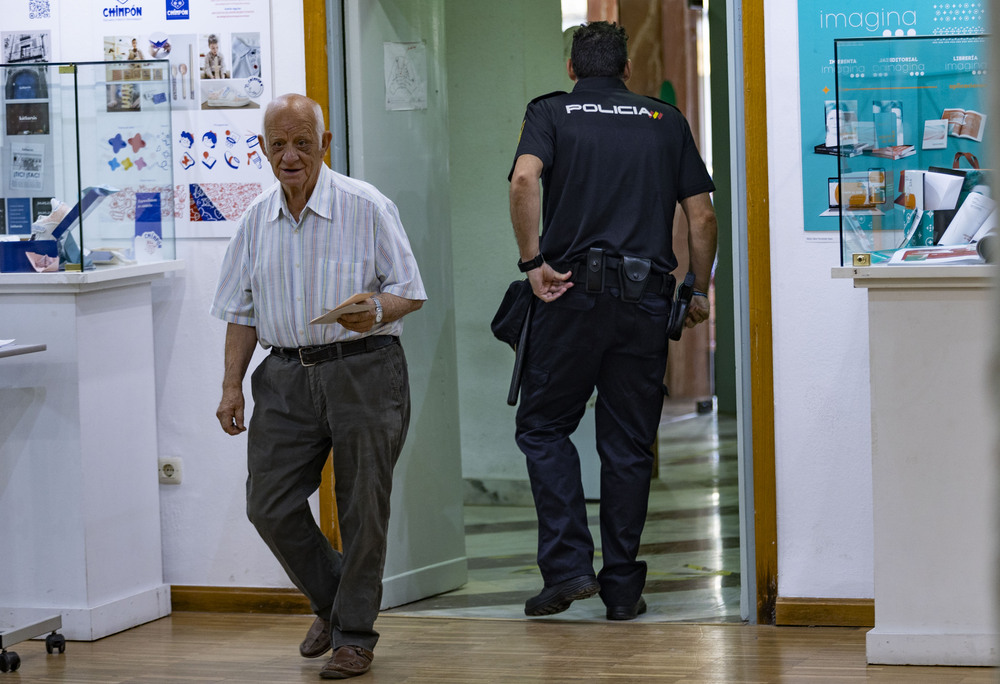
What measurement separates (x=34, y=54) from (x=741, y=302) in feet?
7.95

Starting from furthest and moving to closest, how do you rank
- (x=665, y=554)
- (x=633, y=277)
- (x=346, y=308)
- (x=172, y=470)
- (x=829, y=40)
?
(x=665, y=554) → (x=172, y=470) → (x=633, y=277) → (x=829, y=40) → (x=346, y=308)

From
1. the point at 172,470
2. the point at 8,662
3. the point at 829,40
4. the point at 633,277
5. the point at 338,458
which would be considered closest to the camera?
the point at 338,458

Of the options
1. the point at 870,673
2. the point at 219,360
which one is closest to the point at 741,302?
the point at 870,673

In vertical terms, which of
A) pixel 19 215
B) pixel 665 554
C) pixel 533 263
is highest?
pixel 19 215

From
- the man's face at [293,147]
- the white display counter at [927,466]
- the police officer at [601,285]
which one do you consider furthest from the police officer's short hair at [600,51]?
the white display counter at [927,466]

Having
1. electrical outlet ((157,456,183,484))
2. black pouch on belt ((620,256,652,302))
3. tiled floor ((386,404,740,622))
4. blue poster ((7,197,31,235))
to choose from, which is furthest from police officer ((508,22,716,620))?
blue poster ((7,197,31,235))

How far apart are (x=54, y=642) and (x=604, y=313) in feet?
6.01

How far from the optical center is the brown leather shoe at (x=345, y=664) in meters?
3.58

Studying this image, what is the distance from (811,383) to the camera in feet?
13.2

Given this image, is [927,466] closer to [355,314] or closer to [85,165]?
[355,314]

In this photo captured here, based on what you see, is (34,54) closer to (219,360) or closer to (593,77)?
(219,360)

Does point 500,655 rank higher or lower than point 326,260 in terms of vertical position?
lower

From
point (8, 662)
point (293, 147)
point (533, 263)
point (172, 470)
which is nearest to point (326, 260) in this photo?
point (293, 147)

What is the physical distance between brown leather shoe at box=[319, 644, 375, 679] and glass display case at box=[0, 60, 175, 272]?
142 centimetres
